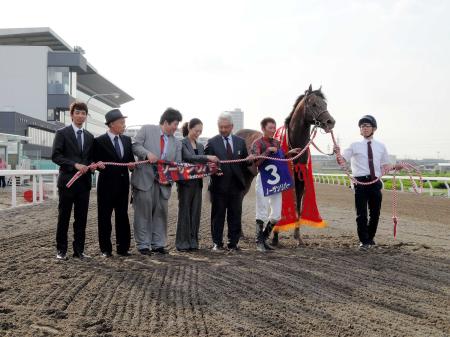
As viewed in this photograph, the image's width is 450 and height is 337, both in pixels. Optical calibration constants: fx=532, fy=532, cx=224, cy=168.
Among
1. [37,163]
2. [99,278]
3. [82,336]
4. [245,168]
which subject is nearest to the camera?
[82,336]

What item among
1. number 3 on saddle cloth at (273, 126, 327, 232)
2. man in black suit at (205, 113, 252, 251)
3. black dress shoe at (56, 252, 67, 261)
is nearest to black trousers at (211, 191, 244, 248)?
man in black suit at (205, 113, 252, 251)

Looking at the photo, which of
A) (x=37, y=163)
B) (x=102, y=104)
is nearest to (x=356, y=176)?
(x=37, y=163)

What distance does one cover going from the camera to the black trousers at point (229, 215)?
22.1 feet

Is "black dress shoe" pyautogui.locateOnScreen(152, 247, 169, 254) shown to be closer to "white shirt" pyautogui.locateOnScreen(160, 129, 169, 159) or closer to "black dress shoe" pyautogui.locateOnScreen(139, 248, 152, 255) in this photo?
"black dress shoe" pyautogui.locateOnScreen(139, 248, 152, 255)

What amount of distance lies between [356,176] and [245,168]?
4.82 ft

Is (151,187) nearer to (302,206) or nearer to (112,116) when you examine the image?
(112,116)

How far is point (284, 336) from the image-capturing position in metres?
3.29

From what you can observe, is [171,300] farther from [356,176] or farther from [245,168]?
[356,176]

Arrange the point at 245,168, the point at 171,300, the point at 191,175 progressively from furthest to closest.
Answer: the point at 245,168 < the point at 191,175 < the point at 171,300

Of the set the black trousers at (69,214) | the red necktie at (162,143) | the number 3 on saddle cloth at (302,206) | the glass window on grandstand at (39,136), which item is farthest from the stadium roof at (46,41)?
the black trousers at (69,214)

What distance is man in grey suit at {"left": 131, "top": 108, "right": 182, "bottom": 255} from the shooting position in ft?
21.0

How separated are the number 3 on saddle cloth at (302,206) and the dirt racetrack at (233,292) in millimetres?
295

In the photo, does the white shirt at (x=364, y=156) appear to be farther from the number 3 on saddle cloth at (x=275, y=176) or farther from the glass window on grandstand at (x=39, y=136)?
the glass window on grandstand at (x=39, y=136)

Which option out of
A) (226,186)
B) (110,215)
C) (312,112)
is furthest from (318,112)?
(110,215)
